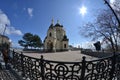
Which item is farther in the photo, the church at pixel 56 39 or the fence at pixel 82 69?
the church at pixel 56 39

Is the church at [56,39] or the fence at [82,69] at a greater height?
the church at [56,39]

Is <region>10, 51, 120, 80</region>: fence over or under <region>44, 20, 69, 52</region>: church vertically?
under

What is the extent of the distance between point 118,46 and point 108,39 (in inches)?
89.6

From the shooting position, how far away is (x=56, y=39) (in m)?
68.6

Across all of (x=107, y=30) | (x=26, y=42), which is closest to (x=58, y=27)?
(x=26, y=42)

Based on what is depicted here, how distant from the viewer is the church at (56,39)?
64.2 meters

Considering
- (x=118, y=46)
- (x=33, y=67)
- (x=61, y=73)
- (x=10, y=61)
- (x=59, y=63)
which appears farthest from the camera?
(x=118, y=46)

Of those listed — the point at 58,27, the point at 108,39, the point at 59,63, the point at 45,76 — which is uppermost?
the point at 58,27

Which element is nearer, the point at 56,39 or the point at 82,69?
the point at 82,69

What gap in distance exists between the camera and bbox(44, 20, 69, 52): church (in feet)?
211

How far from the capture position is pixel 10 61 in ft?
31.5

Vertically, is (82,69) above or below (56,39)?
below

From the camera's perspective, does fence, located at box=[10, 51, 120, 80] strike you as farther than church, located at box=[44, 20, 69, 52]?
No

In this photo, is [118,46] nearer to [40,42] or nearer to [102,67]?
[102,67]
